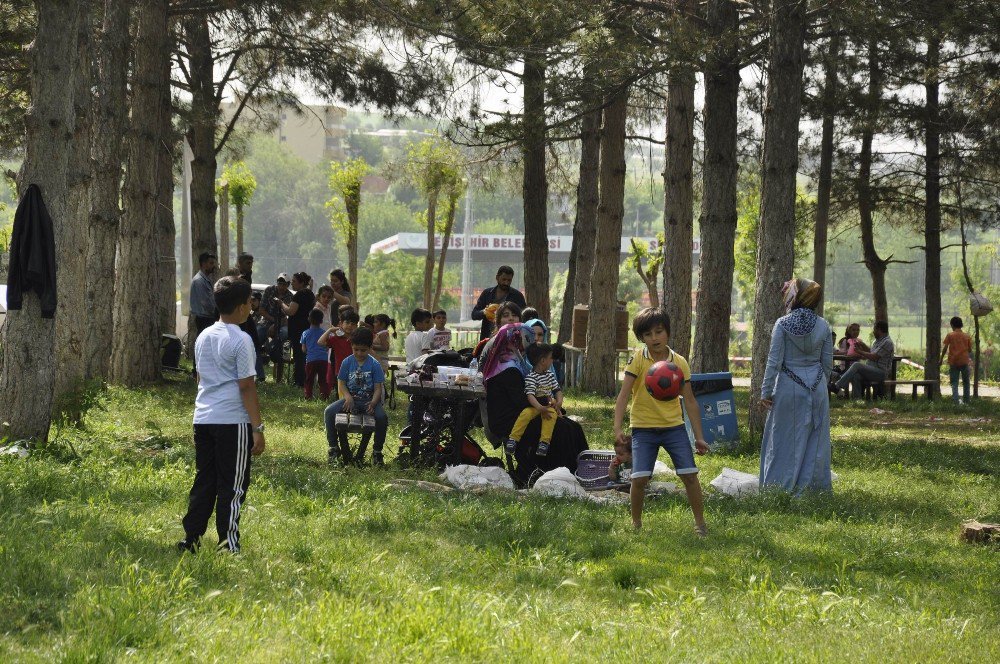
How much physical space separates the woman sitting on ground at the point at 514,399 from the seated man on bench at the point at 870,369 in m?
14.6

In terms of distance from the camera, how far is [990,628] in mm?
5789

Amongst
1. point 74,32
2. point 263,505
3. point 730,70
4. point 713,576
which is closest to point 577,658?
point 713,576

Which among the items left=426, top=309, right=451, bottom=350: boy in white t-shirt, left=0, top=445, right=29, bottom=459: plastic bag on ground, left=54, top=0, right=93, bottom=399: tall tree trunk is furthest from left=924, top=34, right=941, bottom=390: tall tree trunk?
left=0, top=445, right=29, bottom=459: plastic bag on ground

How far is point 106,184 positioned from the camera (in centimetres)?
1623

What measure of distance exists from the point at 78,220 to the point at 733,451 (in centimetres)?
696

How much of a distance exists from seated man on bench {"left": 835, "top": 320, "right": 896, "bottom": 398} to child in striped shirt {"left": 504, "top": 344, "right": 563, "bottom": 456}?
14.8m

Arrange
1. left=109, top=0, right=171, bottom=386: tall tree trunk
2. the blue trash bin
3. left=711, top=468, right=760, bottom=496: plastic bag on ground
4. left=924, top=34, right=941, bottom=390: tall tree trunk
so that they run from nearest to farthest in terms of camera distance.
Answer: left=711, top=468, right=760, bottom=496: plastic bag on ground, the blue trash bin, left=109, top=0, right=171, bottom=386: tall tree trunk, left=924, top=34, right=941, bottom=390: tall tree trunk

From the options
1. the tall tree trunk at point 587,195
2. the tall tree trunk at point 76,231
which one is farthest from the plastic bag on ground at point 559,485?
the tall tree trunk at point 587,195

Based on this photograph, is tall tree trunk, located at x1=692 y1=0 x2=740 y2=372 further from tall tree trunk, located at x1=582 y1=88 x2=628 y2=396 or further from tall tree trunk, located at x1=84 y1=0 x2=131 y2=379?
tall tree trunk, located at x1=84 y1=0 x2=131 y2=379

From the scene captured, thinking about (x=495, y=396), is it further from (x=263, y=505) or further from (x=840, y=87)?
(x=840, y=87)

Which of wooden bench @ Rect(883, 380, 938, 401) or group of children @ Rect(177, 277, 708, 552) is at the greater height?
group of children @ Rect(177, 277, 708, 552)

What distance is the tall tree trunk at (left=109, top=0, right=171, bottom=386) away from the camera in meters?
17.6

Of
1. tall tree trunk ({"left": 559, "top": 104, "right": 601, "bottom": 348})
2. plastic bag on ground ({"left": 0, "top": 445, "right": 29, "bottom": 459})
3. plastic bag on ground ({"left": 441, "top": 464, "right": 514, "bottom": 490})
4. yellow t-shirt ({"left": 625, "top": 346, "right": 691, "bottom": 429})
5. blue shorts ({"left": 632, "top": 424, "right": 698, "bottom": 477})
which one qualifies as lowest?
plastic bag on ground ({"left": 441, "top": 464, "right": 514, "bottom": 490})

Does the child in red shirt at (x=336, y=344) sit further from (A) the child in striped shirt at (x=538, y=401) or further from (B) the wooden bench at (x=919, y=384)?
(B) the wooden bench at (x=919, y=384)
